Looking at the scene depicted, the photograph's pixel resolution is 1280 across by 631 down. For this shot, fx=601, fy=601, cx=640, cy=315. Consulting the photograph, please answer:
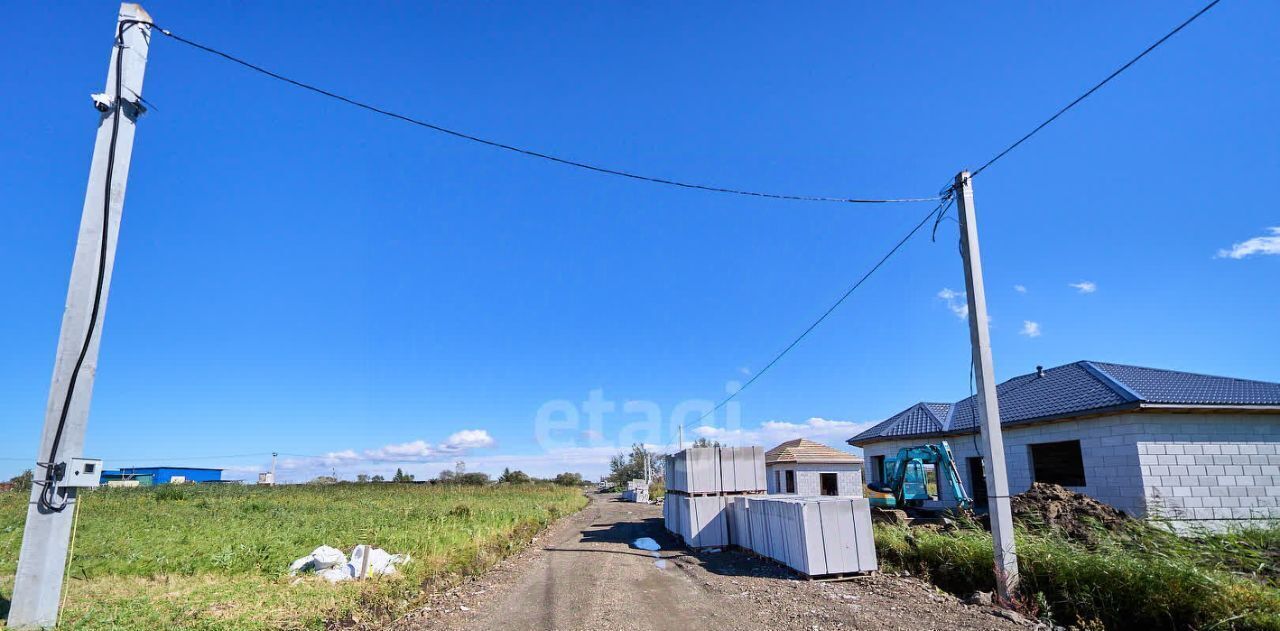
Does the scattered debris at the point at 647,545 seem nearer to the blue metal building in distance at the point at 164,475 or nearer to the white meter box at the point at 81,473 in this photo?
the white meter box at the point at 81,473

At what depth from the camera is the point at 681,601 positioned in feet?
27.3

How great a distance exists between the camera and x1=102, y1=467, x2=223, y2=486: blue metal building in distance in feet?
215

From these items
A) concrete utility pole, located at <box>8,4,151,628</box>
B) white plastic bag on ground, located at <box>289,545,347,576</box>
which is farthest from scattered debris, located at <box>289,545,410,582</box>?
concrete utility pole, located at <box>8,4,151,628</box>

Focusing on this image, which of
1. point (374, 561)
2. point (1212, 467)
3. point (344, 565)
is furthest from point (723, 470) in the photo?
point (1212, 467)

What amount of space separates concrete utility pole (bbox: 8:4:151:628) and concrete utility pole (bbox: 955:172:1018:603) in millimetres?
10401

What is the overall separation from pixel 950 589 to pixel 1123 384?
8.41m

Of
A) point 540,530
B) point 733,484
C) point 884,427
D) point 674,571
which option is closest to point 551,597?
point 674,571

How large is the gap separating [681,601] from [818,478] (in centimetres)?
1776

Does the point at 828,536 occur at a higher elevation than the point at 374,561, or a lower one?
higher

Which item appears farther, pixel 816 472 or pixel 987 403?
pixel 816 472

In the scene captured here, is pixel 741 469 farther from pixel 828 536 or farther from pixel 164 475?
pixel 164 475

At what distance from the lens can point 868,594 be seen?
332 inches

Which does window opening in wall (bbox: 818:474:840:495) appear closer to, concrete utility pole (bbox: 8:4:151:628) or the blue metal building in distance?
concrete utility pole (bbox: 8:4:151:628)

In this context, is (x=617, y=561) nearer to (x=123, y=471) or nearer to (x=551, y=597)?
(x=551, y=597)
